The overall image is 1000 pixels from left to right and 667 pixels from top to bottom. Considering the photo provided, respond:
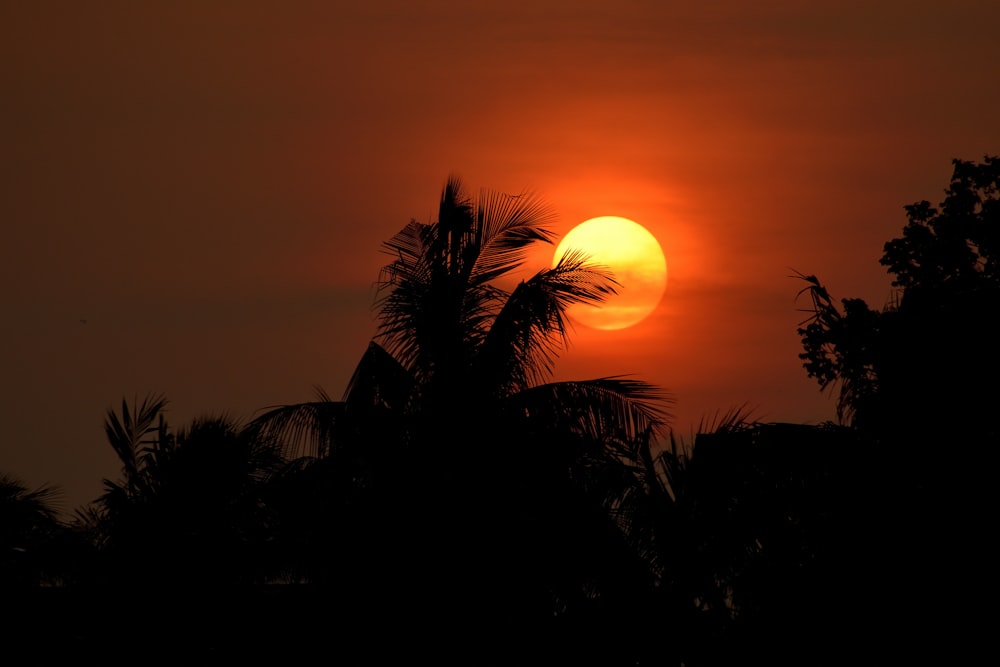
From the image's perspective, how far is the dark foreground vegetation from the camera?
12.6 meters

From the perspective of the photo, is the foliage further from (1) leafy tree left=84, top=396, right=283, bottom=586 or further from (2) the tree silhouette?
(1) leafy tree left=84, top=396, right=283, bottom=586

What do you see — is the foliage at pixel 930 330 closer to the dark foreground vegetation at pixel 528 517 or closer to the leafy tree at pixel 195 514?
the dark foreground vegetation at pixel 528 517

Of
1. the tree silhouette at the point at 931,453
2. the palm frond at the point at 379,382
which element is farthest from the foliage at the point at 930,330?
the palm frond at the point at 379,382

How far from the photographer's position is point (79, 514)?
62.4 feet

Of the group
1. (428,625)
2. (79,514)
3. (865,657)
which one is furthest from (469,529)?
(79,514)

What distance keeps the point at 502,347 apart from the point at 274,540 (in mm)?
3853

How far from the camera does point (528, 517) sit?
1444cm

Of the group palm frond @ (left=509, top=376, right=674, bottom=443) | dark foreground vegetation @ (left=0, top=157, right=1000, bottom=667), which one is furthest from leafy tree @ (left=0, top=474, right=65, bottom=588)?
palm frond @ (left=509, top=376, right=674, bottom=443)

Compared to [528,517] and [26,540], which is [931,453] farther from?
[26,540]

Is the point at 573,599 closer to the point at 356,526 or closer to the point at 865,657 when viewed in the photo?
the point at 356,526

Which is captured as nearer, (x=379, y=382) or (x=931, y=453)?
(x=931, y=453)

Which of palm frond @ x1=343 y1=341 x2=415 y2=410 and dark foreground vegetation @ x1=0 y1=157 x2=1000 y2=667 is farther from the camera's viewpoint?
palm frond @ x1=343 y1=341 x2=415 y2=410

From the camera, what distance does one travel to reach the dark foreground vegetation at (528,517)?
12.6 metres

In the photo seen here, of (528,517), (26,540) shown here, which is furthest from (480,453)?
(26,540)
